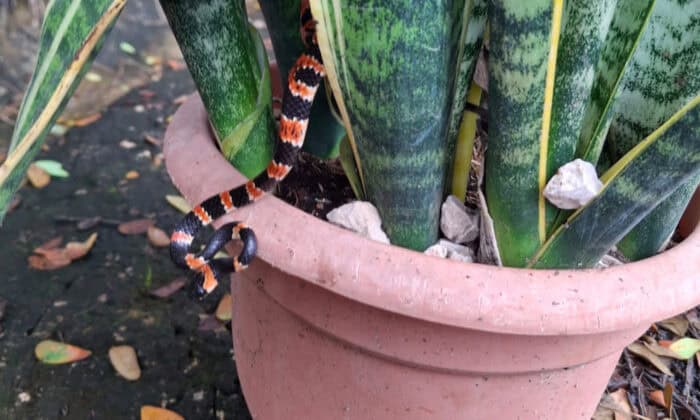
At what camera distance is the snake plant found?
627 millimetres

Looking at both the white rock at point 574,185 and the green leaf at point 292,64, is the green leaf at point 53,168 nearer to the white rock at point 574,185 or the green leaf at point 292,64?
the green leaf at point 292,64

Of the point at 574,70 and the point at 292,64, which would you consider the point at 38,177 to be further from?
the point at 574,70

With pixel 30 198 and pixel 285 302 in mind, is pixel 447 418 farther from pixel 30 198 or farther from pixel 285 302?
pixel 30 198

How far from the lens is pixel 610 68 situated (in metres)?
0.73

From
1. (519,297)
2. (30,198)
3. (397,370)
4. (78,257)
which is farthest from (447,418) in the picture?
(30,198)

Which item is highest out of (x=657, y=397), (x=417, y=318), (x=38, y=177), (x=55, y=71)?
(x=55, y=71)

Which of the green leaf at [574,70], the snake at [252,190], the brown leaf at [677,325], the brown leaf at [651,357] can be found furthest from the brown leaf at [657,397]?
the snake at [252,190]

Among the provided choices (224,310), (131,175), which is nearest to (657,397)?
(224,310)

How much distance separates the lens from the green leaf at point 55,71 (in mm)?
477

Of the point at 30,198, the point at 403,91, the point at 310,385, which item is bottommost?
the point at 30,198

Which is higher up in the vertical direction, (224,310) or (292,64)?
(292,64)

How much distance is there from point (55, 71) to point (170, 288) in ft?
3.74

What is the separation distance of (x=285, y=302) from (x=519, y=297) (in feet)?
0.94

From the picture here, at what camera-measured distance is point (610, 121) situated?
763mm
